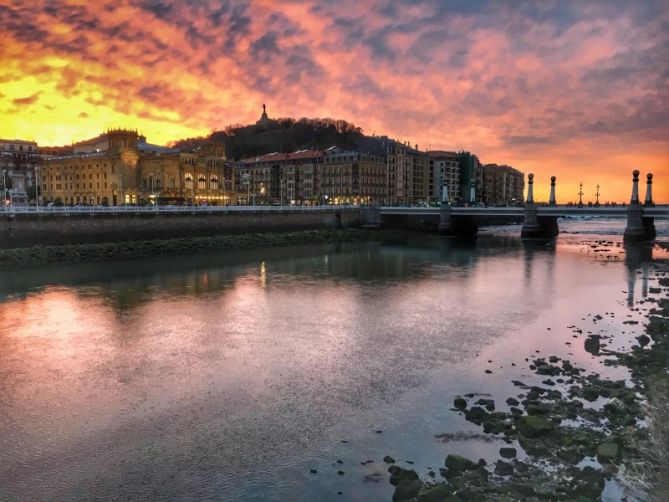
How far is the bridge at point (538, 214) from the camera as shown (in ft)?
272

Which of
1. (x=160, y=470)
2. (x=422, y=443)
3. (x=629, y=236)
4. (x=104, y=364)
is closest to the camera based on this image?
(x=160, y=470)

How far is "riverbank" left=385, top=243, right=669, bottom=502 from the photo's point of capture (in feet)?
39.6

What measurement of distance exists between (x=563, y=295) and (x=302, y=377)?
24.7 metres

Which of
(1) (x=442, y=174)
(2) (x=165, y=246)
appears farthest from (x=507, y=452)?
(1) (x=442, y=174)

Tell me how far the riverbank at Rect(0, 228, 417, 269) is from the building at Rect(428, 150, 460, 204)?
3420 inches

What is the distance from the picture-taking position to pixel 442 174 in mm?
177125

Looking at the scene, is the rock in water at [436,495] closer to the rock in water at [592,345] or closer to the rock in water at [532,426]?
the rock in water at [532,426]

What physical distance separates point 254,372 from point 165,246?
47214mm

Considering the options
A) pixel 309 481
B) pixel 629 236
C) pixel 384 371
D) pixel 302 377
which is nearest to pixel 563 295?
pixel 384 371

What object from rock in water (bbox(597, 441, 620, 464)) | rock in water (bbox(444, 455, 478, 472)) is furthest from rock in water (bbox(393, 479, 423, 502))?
rock in water (bbox(597, 441, 620, 464))

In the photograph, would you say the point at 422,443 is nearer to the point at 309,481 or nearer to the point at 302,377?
the point at 309,481

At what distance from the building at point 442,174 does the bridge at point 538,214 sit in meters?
63.9

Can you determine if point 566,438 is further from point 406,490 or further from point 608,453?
point 406,490

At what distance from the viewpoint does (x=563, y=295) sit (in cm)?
3756
